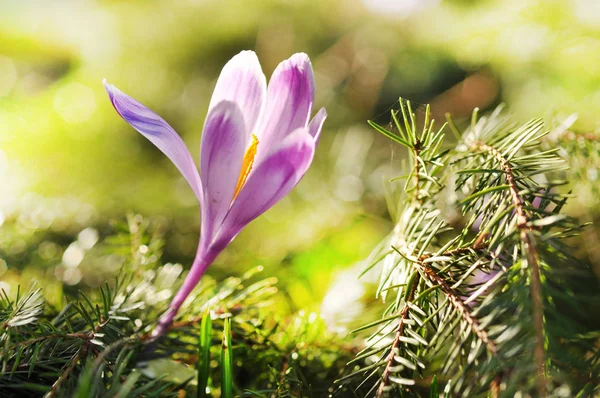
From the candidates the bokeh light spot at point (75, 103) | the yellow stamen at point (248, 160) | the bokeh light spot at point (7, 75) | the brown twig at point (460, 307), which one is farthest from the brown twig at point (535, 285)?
the bokeh light spot at point (7, 75)

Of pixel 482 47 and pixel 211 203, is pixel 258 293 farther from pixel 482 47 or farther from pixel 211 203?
pixel 482 47

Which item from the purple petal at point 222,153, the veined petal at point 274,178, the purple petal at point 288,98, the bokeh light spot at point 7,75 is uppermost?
the bokeh light spot at point 7,75

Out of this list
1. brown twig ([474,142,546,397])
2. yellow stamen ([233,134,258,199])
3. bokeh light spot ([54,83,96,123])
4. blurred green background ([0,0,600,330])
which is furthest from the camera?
bokeh light spot ([54,83,96,123])

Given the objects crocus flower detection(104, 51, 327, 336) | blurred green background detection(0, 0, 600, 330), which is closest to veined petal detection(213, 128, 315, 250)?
crocus flower detection(104, 51, 327, 336)

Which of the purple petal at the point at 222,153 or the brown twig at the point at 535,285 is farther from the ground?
the purple petal at the point at 222,153

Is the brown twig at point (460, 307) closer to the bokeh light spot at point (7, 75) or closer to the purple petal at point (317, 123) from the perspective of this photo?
the purple petal at point (317, 123)

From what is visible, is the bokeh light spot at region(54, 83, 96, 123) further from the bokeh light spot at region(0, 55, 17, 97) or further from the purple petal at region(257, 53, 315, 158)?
the purple petal at region(257, 53, 315, 158)

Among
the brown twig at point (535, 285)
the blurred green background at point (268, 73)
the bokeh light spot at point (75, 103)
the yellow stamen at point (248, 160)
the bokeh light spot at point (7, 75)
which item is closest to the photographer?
the brown twig at point (535, 285)

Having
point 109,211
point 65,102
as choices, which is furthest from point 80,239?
point 65,102
